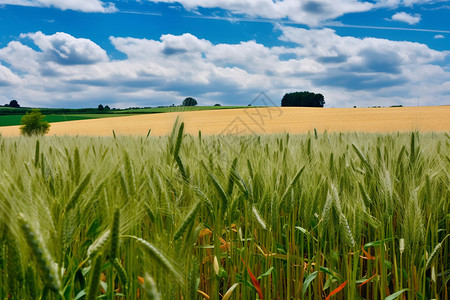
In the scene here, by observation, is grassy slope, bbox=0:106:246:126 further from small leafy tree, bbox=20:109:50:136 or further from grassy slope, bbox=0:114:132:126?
small leafy tree, bbox=20:109:50:136

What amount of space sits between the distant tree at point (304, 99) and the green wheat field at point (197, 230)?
47.4m

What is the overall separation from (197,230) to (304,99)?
4870 cm

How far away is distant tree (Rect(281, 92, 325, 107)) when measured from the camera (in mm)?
47969

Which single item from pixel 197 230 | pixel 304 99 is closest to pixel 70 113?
pixel 304 99

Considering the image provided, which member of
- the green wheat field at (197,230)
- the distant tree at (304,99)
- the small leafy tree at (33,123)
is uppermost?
the distant tree at (304,99)

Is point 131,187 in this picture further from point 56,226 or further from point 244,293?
point 244,293

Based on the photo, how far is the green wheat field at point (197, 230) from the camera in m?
0.82

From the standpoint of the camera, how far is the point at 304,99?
48375mm

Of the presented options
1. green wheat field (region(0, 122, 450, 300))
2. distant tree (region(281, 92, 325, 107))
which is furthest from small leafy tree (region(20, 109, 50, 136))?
distant tree (region(281, 92, 325, 107))

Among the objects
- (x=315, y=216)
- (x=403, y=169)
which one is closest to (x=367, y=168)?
(x=403, y=169)

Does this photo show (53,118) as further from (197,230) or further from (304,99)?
(197,230)

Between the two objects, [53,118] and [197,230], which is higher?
[53,118]

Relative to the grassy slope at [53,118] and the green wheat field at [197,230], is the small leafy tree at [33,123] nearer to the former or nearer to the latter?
the grassy slope at [53,118]

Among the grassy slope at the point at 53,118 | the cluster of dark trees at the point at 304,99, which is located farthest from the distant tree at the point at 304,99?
the grassy slope at the point at 53,118
